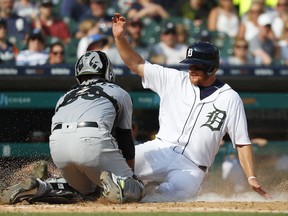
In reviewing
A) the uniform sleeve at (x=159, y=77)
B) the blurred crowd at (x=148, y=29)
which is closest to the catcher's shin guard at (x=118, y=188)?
the uniform sleeve at (x=159, y=77)

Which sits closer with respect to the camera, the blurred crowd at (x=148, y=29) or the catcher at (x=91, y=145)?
the catcher at (x=91, y=145)

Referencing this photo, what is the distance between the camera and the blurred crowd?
11.9 meters

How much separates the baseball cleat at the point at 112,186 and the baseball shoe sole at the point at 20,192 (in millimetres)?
609

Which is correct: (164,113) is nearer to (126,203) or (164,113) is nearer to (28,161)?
(126,203)

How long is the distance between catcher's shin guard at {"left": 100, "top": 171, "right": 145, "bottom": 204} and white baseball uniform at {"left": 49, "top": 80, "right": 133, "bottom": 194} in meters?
0.16

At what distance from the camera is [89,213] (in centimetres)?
595

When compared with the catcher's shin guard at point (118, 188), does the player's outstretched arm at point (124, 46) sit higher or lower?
higher

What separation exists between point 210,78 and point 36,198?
1.94m

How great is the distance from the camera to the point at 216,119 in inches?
292

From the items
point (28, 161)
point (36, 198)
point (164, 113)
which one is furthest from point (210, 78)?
point (28, 161)

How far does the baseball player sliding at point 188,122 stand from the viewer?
24.0 ft

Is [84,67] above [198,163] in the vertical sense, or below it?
above

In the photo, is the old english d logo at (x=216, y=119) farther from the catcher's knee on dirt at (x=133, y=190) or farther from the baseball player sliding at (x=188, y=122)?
the catcher's knee on dirt at (x=133, y=190)

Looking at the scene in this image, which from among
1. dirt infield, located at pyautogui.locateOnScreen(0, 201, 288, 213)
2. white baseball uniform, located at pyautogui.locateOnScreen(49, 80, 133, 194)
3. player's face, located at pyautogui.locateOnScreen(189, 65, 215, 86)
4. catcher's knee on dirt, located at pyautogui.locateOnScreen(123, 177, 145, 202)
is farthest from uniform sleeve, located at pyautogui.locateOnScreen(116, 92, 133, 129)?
player's face, located at pyautogui.locateOnScreen(189, 65, 215, 86)
